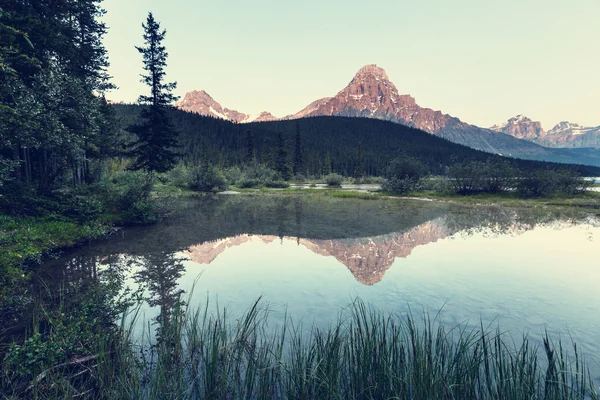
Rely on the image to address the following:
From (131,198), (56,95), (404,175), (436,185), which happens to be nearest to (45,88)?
(56,95)

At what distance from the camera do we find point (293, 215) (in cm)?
2562

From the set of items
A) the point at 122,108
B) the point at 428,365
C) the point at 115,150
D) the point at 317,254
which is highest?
the point at 122,108

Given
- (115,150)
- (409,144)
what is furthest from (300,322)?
(409,144)

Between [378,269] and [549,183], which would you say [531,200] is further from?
[378,269]

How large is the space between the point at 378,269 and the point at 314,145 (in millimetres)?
132222

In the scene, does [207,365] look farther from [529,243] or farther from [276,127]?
[276,127]

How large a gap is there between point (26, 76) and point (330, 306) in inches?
852

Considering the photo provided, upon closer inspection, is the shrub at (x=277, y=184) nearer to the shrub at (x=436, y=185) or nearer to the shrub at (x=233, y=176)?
the shrub at (x=233, y=176)

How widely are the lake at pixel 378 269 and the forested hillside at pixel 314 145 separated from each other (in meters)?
70.0

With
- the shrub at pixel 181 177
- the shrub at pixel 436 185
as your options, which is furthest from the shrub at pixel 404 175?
the shrub at pixel 181 177

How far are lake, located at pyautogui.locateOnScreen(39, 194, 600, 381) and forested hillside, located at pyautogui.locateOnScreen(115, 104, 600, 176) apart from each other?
230 ft

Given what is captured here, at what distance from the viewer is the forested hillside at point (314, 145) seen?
109000mm

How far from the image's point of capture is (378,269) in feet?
36.9

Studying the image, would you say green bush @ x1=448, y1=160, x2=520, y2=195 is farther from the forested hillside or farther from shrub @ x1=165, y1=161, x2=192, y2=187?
shrub @ x1=165, y1=161, x2=192, y2=187
